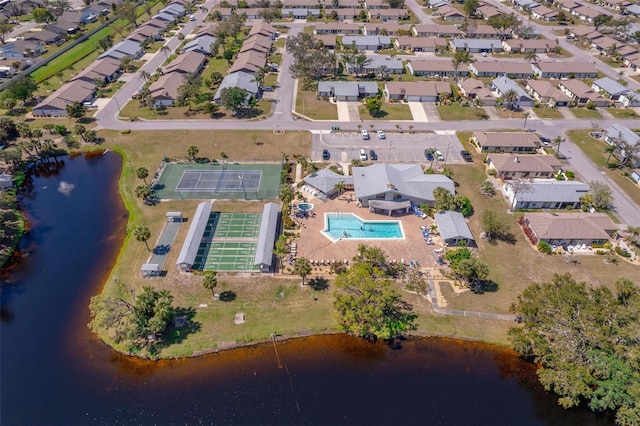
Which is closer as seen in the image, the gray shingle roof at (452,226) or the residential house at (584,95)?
the gray shingle roof at (452,226)

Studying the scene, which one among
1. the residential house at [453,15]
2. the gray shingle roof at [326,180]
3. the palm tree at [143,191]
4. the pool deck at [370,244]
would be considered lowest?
the pool deck at [370,244]

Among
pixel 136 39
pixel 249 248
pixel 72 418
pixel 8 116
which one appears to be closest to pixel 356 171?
pixel 249 248

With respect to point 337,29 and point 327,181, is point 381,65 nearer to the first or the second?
point 337,29

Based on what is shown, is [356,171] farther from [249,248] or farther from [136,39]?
[136,39]

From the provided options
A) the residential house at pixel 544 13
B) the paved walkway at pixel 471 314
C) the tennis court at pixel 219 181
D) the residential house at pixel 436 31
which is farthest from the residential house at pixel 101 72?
the residential house at pixel 544 13

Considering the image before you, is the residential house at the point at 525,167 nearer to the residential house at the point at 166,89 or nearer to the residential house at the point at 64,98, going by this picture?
the residential house at the point at 166,89

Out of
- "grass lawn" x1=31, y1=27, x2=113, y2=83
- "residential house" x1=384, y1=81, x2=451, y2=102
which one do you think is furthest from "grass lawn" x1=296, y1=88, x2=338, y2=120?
"grass lawn" x1=31, y1=27, x2=113, y2=83
